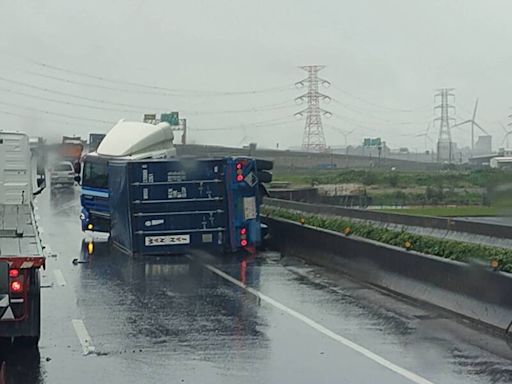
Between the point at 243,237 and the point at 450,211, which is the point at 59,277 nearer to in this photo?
the point at 243,237

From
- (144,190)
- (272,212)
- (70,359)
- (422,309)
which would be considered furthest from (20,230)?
(272,212)

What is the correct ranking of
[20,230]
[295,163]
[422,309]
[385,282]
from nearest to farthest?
[20,230] → [422,309] → [385,282] → [295,163]

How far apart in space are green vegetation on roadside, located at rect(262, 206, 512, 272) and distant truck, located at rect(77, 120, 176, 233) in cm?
692

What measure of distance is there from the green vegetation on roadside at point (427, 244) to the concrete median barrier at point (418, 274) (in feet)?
0.64

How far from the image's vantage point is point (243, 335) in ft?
41.3

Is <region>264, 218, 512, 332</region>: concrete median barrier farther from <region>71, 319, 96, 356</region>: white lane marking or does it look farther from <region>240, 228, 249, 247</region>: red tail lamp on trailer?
<region>71, 319, 96, 356</region>: white lane marking

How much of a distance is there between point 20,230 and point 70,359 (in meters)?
2.09

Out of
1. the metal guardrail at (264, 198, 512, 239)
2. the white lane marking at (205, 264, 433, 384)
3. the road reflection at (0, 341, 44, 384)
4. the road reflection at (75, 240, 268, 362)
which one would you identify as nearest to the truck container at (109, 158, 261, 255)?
the road reflection at (75, 240, 268, 362)

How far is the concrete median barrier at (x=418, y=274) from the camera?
42.2 ft

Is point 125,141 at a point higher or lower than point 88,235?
higher

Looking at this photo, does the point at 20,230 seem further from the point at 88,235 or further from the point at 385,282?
the point at 88,235

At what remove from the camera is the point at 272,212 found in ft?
89.0

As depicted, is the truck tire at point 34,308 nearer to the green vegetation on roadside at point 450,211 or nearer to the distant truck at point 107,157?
the distant truck at point 107,157

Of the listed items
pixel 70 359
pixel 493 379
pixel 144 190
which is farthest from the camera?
pixel 144 190
